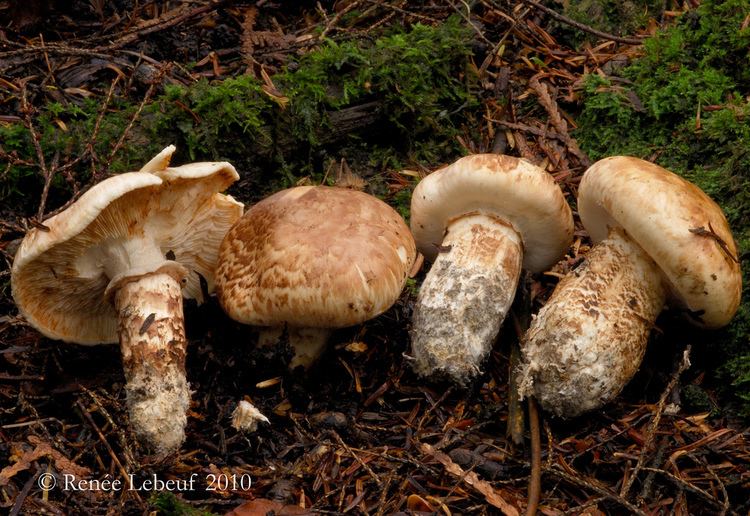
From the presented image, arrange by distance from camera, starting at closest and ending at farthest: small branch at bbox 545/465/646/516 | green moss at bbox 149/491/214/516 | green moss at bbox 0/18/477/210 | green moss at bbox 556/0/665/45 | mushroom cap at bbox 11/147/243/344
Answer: green moss at bbox 149/491/214/516 → small branch at bbox 545/465/646/516 → mushroom cap at bbox 11/147/243/344 → green moss at bbox 0/18/477/210 → green moss at bbox 556/0/665/45

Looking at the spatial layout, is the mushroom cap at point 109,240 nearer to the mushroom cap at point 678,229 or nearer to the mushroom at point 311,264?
the mushroom at point 311,264

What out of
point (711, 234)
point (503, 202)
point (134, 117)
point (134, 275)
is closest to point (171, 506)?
point (134, 275)

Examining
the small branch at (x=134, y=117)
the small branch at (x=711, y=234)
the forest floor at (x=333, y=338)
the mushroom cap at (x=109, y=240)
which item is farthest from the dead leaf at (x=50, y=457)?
the small branch at (x=711, y=234)

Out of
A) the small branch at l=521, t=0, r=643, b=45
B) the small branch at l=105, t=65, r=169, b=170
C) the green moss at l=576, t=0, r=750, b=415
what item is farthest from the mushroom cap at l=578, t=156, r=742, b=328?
the small branch at l=105, t=65, r=169, b=170

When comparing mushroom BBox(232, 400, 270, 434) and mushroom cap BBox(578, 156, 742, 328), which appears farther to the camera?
mushroom BBox(232, 400, 270, 434)

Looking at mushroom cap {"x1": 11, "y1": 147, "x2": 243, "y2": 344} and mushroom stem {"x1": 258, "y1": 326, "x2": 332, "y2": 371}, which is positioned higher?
mushroom cap {"x1": 11, "y1": 147, "x2": 243, "y2": 344}

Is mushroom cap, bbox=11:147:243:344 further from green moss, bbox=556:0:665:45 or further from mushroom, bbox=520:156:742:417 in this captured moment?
green moss, bbox=556:0:665:45

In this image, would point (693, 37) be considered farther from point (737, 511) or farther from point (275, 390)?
point (275, 390)

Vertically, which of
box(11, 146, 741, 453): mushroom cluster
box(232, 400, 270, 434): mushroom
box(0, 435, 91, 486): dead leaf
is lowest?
box(232, 400, 270, 434): mushroom
